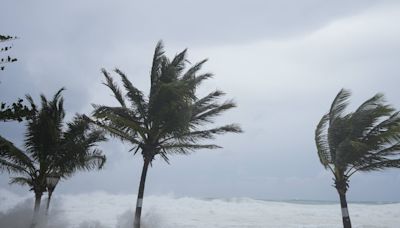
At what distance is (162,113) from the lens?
13.8m

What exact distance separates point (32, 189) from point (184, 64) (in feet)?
24.7

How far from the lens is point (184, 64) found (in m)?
15.4

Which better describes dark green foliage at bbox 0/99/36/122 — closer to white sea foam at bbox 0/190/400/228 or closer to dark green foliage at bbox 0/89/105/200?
dark green foliage at bbox 0/89/105/200

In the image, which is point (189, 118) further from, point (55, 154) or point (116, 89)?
point (55, 154)

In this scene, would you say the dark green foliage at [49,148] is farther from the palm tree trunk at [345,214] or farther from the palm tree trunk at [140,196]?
the palm tree trunk at [345,214]

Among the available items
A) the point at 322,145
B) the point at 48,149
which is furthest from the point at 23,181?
the point at 322,145

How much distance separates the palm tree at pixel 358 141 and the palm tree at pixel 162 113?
3427 millimetres

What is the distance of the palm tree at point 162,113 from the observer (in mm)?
13695

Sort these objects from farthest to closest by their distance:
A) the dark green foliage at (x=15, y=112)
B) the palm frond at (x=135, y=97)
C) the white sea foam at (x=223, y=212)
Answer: the white sea foam at (x=223, y=212)
the palm frond at (x=135, y=97)
the dark green foliage at (x=15, y=112)

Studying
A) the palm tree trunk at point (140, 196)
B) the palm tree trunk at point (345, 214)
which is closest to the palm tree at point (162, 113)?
the palm tree trunk at point (140, 196)

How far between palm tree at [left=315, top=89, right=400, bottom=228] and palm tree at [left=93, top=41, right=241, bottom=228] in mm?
3427

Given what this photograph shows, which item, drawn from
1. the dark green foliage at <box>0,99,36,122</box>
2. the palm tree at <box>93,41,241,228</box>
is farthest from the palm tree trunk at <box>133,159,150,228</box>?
the dark green foliage at <box>0,99,36,122</box>

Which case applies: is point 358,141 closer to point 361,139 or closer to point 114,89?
point 361,139

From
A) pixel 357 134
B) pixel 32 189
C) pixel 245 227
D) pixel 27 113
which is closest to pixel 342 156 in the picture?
pixel 357 134
